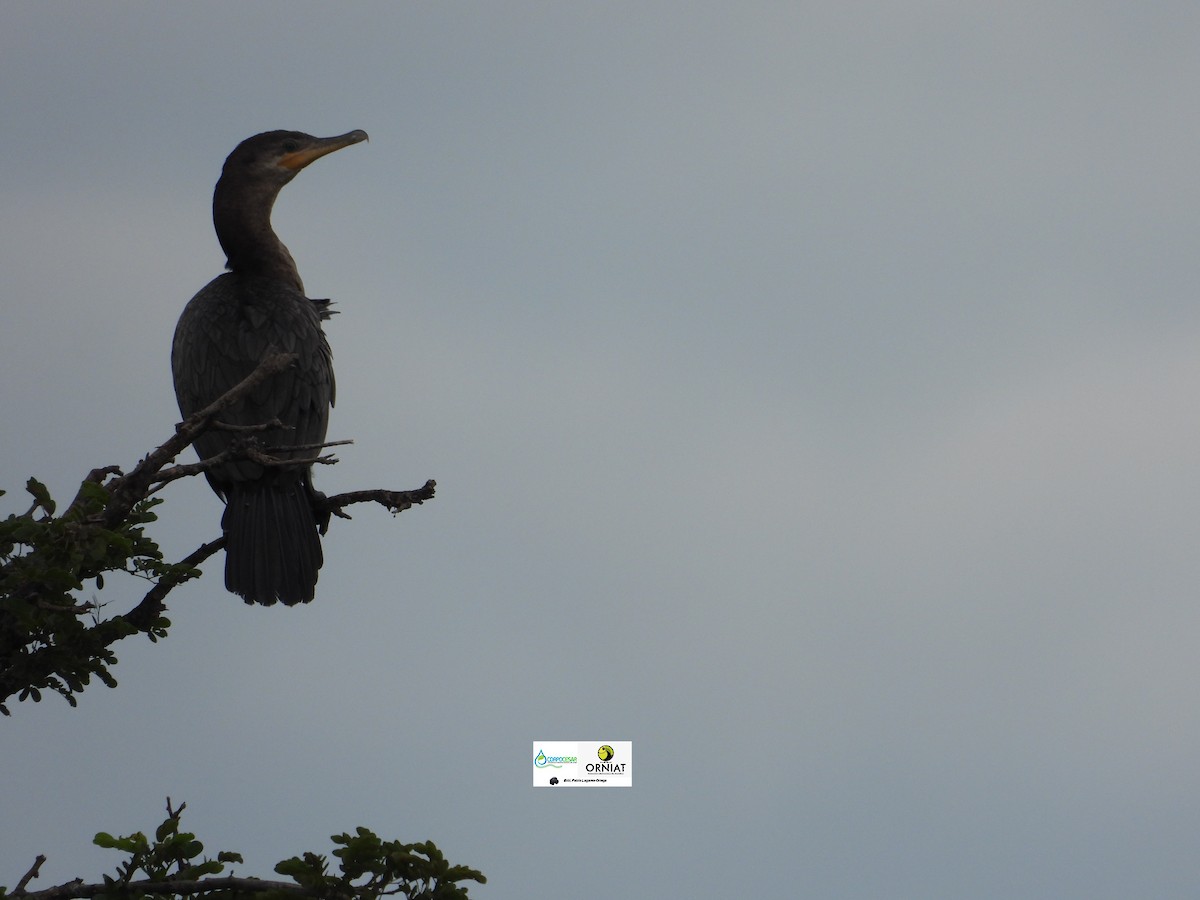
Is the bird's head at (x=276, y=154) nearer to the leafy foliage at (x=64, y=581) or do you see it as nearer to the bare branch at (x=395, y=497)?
the bare branch at (x=395, y=497)

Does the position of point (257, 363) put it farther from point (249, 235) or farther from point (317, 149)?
point (317, 149)

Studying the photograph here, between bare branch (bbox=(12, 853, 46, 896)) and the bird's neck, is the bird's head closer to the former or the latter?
the bird's neck

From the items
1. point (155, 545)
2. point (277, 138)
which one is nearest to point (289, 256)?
point (277, 138)

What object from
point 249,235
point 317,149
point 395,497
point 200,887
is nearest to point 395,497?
point 395,497

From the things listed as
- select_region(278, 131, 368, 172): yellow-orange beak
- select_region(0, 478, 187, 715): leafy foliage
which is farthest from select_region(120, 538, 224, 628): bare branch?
select_region(278, 131, 368, 172): yellow-orange beak

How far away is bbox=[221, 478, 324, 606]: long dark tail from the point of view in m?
6.48

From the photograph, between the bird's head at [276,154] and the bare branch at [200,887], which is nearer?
the bare branch at [200,887]

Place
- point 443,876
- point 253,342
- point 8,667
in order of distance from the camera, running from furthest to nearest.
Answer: point 253,342 → point 8,667 → point 443,876

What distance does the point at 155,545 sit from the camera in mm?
4926

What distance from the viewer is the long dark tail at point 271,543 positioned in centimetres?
648

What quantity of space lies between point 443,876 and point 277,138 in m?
6.09

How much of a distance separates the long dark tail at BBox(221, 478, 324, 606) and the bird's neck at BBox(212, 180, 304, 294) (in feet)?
7.19

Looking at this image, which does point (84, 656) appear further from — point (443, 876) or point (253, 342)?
point (253, 342)

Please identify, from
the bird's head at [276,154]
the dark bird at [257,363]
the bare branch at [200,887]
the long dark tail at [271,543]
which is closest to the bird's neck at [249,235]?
the dark bird at [257,363]
